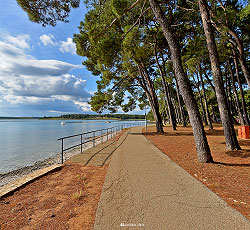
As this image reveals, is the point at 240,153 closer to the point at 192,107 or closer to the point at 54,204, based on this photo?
the point at 192,107

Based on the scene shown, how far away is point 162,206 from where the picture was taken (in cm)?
249

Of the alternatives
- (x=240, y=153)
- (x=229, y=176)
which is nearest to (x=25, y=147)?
(x=229, y=176)

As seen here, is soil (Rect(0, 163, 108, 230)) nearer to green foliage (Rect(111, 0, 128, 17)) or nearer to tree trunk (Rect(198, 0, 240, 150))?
tree trunk (Rect(198, 0, 240, 150))

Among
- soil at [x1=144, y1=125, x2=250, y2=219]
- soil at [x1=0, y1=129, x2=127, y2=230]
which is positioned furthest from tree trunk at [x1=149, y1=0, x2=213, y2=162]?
soil at [x1=0, y1=129, x2=127, y2=230]

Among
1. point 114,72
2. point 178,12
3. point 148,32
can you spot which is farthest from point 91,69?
point 178,12

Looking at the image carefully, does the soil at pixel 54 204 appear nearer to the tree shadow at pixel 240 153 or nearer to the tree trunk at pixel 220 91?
the tree shadow at pixel 240 153

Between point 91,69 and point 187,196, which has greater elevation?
point 91,69

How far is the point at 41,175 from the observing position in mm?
4246

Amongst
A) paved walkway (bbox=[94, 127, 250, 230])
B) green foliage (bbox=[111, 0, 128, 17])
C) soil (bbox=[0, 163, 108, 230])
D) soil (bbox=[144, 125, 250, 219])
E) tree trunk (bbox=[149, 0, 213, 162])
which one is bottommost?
soil (bbox=[144, 125, 250, 219])

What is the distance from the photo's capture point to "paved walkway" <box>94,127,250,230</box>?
2.07 meters

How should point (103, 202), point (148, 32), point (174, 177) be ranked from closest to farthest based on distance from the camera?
point (103, 202), point (174, 177), point (148, 32)

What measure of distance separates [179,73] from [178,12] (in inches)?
322

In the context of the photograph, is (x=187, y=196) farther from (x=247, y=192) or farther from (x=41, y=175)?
(x=41, y=175)

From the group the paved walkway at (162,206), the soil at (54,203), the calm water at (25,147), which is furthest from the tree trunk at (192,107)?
the calm water at (25,147)
